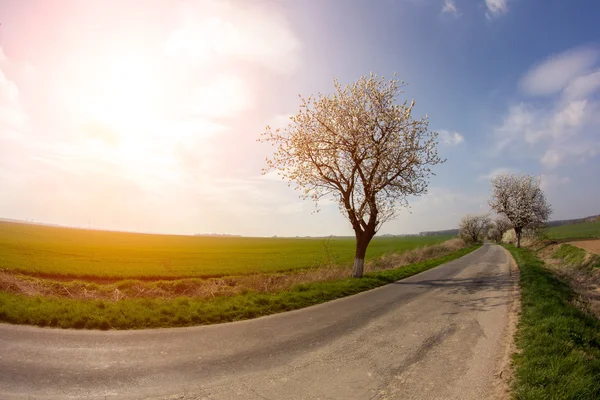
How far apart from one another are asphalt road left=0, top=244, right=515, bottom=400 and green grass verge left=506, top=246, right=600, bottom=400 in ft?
1.61

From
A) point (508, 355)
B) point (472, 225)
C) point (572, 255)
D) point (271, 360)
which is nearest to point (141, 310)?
point (271, 360)

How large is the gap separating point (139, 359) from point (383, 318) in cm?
722

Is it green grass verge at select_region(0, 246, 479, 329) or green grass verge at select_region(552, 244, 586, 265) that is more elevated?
green grass verge at select_region(0, 246, 479, 329)

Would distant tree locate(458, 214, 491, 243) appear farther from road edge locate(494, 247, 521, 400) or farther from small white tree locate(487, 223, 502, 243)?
road edge locate(494, 247, 521, 400)

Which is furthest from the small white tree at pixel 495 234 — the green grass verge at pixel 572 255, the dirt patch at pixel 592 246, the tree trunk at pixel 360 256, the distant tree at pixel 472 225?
the tree trunk at pixel 360 256

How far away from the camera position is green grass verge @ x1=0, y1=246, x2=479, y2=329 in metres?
8.41

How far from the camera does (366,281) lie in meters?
17.2

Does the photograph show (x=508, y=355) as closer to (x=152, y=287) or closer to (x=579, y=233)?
(x=152, y=287)

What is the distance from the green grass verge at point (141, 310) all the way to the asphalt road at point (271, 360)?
568mm

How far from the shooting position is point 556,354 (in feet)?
22.1

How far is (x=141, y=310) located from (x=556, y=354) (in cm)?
1087

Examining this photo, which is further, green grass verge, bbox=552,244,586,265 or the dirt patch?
the dirt patch

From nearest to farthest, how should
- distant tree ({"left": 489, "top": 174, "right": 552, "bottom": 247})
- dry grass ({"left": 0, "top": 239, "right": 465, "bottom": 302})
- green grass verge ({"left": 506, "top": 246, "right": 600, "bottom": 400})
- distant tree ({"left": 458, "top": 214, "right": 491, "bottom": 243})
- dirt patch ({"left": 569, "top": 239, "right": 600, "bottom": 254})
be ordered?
1. green grass verge ({"left": 506, "top": 246, "right": 600, "bottom": 400})
2. dry grass ({"left": 0, "top": 239, "right": 465, "bottom": 302})
3. dirt patch ({"left": 569, "top": 239, "right": 600, "bottom": 254})
4. distant tree ({"left": 489, "top": 174, "right": 552, "bottom": 247})
5. distant tree ({"left": 458, "top": 214, "right": 491, "bottom": 243})

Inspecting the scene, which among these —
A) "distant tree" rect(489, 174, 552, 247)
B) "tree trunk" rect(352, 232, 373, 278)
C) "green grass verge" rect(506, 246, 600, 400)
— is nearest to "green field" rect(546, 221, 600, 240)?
"distant tree" rect(489, 174, 552, 247)
